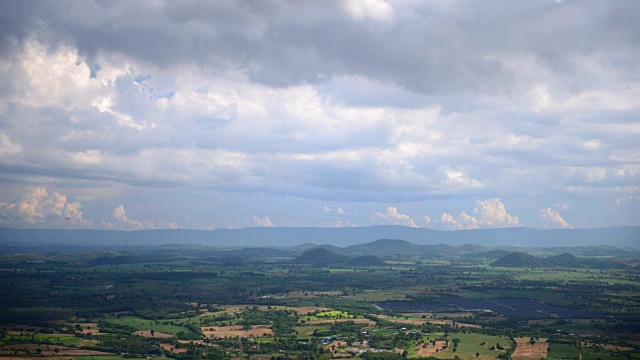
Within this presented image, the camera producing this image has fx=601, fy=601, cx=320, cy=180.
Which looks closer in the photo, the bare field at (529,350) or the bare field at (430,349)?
the bare field at (529,350)

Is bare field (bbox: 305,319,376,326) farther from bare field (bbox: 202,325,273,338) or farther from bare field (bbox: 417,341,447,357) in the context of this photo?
bare field (bbox: 417,341,447,357)

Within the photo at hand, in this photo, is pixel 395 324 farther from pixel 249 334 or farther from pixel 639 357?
pixel 639 357

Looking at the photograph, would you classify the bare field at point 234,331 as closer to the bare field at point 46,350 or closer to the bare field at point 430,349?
the bare field at point 46,350

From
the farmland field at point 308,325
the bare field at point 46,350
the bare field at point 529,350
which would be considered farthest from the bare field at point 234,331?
the bare field at point 529,350

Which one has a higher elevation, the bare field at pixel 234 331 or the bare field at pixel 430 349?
the bare field at pixel 234 331

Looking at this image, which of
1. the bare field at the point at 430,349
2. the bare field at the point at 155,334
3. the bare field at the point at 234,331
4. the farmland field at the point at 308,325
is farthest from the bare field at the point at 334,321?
the bare field at the point at 155,334

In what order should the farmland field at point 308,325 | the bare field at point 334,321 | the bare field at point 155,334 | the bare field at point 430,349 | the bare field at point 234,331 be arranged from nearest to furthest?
the bare field at point 430,349 → the farmland field at point 308,325 → the bare field at point 155,334 → the bare field at point 234,331 → the bare field at point 334,321

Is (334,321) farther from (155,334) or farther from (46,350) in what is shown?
(46,350)

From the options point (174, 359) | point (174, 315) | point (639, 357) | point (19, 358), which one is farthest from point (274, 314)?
point (639, 357)

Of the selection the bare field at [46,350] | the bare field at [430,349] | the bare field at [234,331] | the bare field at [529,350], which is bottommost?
the bare field at [529,350]

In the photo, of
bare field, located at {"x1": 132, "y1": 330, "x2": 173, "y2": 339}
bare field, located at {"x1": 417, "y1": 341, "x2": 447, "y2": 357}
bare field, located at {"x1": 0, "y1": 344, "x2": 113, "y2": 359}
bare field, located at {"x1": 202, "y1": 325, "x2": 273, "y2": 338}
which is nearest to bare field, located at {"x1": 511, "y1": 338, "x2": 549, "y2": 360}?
bare field, located at {"x1": 417, "y1": 341, "x2": 447, "y2": 357}

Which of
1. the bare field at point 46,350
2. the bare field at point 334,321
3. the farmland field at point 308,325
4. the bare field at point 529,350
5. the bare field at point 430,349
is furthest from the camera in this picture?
the bare field at point 334,321
